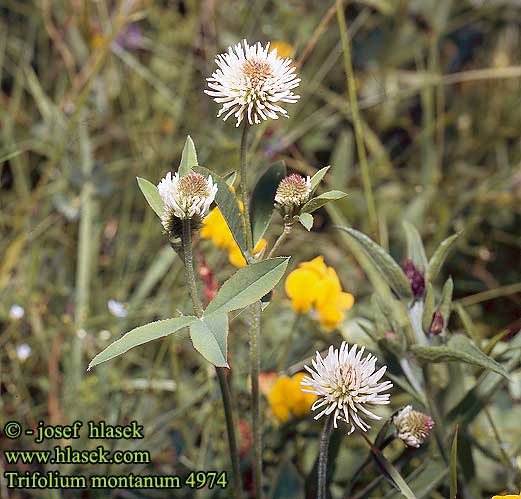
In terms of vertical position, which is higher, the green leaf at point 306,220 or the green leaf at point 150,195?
the green leaf at point 150,195

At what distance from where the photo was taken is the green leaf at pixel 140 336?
670mm

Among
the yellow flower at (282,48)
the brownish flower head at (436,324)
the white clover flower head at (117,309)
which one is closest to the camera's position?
the brownish flower head at (436,324)

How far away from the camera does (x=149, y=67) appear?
6.74 feet

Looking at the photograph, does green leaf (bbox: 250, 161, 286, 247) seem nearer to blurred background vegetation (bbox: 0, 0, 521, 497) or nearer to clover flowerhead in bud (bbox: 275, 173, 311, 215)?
clover flowerhead in bud (bbox: 275, 173, 311, 215)

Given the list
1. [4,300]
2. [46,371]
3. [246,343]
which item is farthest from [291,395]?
[4,300]

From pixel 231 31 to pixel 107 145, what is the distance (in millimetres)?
483

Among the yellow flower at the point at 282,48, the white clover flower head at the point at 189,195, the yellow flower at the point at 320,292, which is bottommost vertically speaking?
the white clover flower head at the point at 189,195

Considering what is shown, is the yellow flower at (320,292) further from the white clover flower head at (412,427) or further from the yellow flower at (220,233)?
the white clover flower head at (412,427)

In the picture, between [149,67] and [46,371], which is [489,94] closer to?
[149,67]

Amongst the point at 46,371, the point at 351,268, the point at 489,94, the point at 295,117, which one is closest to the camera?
the point at 46,371

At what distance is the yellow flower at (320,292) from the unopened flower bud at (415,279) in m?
0.20

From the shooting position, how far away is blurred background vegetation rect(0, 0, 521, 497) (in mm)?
1255

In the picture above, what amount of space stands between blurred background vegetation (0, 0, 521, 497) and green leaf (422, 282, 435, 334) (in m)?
0.17

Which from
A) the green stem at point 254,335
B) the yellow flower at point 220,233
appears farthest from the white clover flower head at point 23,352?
the green stem at point 254,335
